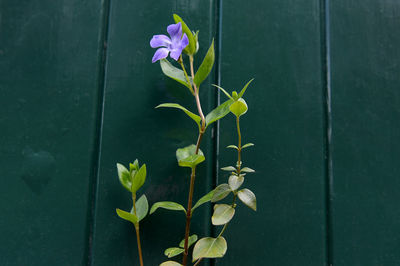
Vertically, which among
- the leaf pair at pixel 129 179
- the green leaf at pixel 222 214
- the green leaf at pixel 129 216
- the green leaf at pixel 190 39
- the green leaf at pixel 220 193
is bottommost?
the green leaf at pixel 129 216

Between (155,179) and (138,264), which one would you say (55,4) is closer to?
(155,179)

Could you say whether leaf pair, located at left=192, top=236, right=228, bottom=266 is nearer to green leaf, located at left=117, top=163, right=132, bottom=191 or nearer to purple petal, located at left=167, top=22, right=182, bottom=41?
green leaf, located at left=117, top=163, right=132, bottom=191

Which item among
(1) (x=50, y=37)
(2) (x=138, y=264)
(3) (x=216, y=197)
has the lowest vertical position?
(2) (x=138, y=264)

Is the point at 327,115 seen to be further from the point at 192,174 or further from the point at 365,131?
the point at 192,174

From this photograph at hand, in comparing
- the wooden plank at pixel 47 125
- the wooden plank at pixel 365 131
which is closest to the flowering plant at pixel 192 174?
the wooden plank at pixel 47 125

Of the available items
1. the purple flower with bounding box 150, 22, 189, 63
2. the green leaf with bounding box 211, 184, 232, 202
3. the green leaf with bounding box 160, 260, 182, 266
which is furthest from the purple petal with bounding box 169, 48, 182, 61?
the green leaf with bounding box 160, 260, 182, 266

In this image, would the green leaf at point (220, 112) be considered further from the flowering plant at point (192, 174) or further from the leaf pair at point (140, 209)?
the leaf pair at point (140, 209)

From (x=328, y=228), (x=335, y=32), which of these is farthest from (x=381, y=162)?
(x=335, y=32)
